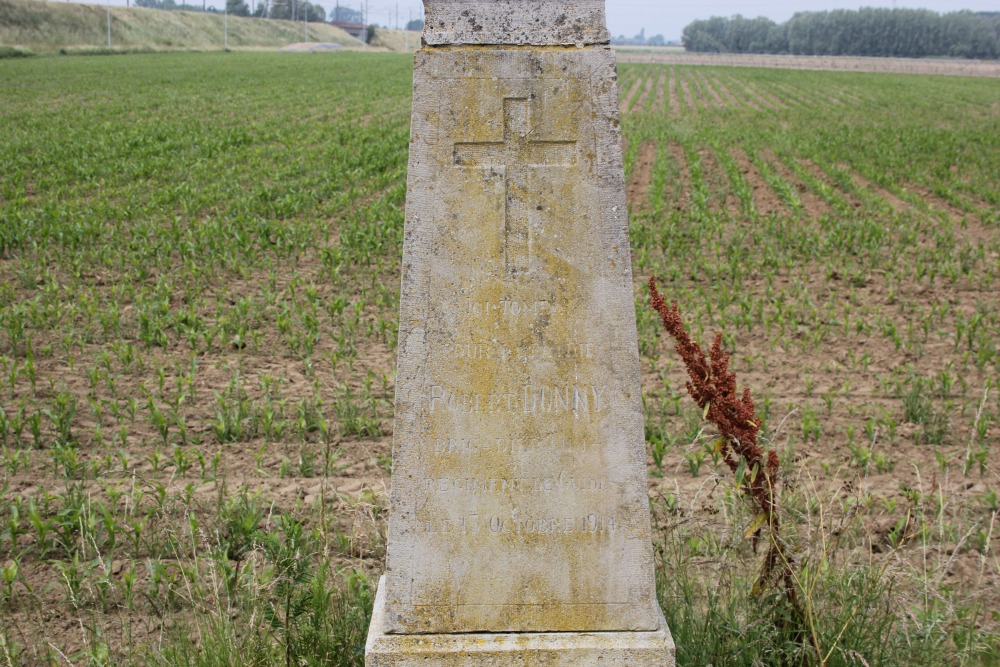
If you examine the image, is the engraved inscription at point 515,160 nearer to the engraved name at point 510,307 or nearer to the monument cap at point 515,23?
the engraved name at point 510,307

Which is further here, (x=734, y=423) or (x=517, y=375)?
(x=734, y=423)

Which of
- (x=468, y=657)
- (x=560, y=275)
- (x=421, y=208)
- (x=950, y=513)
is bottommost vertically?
(x=950, y=513)

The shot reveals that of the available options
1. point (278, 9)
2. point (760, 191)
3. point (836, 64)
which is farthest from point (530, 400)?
point (278, 9)

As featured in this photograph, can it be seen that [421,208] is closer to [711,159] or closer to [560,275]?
[560,275]

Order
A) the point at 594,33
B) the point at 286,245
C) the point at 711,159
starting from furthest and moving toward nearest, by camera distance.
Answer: the point at 711,159 < the point at 286,245 < the point at 594,33

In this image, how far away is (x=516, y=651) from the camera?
305 cm

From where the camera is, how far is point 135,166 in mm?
17953

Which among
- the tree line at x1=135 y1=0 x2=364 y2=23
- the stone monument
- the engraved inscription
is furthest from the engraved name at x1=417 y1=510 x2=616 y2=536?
the tree line at x1=135 y1=0 x2=364 y2=23

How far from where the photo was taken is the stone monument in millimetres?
3051

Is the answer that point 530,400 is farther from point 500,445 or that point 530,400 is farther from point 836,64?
point 836,64

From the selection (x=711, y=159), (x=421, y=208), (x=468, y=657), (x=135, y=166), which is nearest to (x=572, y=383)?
(x=421, y=208)

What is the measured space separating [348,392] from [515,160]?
4.12 meters

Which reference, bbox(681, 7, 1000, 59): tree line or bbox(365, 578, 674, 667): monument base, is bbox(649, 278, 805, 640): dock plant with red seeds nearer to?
bbox(365, 578, 674, 667): monument base

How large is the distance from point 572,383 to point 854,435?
435 cm
